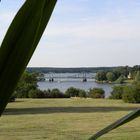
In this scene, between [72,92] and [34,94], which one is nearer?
[34,94]

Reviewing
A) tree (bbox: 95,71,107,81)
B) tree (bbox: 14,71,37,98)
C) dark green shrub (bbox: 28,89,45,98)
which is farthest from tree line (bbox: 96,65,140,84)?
tree (bbox: 14,71,37,98)

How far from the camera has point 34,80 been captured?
36625mm

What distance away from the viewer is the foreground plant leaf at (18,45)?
1.94ft

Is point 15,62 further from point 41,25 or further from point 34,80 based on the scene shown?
point 34,80

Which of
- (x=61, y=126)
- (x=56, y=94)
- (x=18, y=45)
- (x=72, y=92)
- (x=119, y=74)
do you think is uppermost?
(x=119, y=74)

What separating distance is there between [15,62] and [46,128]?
1682 cm

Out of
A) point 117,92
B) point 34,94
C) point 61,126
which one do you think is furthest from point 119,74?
point 61,126

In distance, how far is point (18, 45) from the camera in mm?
595

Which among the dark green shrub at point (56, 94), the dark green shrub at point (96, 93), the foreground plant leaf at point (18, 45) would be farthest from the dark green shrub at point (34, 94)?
the foreground plant leaf at point (18, 45)

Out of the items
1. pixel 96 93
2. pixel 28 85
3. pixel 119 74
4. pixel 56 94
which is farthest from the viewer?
pixel 119 74

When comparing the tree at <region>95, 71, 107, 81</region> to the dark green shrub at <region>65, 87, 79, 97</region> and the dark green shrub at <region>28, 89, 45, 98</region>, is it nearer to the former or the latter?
the dark green shrub at <region>65, 87, 79, 97</region>

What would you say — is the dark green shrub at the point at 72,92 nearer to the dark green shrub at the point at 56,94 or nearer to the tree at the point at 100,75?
the dark green shrub at the point at 56,94

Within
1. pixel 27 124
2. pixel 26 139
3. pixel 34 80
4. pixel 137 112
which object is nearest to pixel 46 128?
pixel 27 124

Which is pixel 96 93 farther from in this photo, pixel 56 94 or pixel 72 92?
pixel 56 94
